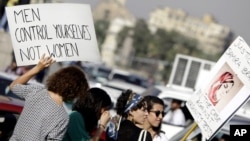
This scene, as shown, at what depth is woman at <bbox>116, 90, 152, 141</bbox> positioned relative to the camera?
5680mm

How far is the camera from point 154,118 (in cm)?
599

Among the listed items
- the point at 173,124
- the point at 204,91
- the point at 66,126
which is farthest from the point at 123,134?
the point at 173,124

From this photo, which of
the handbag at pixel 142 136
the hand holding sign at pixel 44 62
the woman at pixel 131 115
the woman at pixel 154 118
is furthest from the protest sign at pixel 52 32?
the handbag at pixel 142 136

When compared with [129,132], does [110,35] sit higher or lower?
lower

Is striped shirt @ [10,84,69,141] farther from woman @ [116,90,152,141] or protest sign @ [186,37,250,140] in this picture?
protest sign @ [186,37,250,140]

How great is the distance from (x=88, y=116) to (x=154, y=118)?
547 mm

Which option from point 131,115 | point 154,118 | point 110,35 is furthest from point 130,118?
point 110,35

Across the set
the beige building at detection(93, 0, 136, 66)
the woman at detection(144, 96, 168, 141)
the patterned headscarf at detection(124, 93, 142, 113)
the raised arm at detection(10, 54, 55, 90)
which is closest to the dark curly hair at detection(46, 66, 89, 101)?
the raised arm at detection(10, 54, 55, 90)

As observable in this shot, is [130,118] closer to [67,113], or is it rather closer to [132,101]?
[132,101]

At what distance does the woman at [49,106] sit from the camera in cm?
544

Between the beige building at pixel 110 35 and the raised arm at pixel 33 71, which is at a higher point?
the raised arm at pixel 33 71

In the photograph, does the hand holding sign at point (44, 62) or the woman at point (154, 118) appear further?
the woman at point (154, 118)

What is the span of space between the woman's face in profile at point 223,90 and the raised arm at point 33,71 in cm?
152

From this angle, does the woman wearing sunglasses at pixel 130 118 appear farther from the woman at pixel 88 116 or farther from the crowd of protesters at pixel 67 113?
the woman at pixel 88 116
